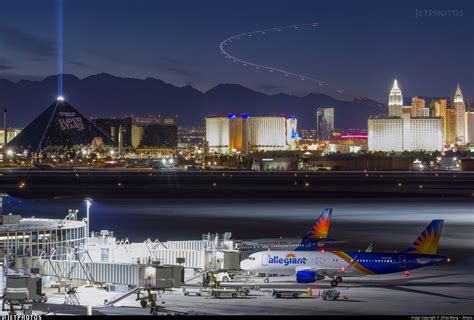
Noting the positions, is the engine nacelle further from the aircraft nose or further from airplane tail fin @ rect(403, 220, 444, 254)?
airplane tail fin @ rect(403, 220, 444, 254)

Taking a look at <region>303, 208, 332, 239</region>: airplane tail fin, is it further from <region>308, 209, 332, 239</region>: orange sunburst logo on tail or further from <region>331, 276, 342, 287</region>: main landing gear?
<region>331, 276, 342, 287</region>: main landing gear

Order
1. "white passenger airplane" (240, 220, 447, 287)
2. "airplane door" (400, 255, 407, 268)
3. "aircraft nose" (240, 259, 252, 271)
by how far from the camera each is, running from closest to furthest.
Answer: "white passenger airplane" (240, 220, 447, 287), "aircraft nose" (240, 259, 252, 271), "airplane door" (400, 255, 407, 268)

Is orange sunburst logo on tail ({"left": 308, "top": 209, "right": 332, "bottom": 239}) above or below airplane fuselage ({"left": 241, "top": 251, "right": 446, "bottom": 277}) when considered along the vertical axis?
above

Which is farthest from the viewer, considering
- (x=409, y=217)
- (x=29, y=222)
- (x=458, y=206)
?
(x=458, y=206)

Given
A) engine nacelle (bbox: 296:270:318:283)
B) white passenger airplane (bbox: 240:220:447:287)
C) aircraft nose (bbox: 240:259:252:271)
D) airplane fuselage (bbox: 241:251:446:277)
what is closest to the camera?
engine nacelle (bbox: 296:270:318:283)

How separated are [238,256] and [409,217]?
4994 cm

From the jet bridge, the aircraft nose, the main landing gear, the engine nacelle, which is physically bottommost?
the main landing gear

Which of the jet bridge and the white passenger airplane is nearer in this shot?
the jet bridge

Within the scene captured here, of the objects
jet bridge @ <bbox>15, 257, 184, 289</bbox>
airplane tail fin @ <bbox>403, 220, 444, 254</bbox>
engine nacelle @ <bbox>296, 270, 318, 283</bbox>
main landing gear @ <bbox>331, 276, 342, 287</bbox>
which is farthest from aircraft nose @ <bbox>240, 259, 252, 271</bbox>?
jet bridge @ <bbox>15, 257, 184, 289</bbox>

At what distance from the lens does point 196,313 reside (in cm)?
3538

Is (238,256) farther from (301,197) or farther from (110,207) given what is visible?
(301,197)

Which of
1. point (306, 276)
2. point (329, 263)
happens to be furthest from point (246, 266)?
point (329, 263)

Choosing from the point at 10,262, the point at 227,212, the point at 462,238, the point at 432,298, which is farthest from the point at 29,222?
the point at 227,212

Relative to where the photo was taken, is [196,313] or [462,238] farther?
[462,238]
